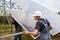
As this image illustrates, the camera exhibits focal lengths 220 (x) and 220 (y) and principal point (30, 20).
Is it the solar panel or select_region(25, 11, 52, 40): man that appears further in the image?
the solar panel

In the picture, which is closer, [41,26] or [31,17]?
[41,26]

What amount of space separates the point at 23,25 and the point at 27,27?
0.41ft

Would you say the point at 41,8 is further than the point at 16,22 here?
Yes

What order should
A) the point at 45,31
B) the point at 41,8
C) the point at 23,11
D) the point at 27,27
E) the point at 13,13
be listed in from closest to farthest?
the point at 45,31 < the point at 27,27 < the point at 13,13 < the point at 23,11 < the point at 41,8

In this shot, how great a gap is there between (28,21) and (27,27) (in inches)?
16.0

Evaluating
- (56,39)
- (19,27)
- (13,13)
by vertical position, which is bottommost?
(56,39)

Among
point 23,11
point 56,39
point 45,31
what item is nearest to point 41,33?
point 45,31

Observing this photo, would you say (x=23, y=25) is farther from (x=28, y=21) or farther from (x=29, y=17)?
(x=29, y=17)

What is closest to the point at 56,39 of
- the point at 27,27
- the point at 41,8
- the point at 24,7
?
A: the point at 41,8

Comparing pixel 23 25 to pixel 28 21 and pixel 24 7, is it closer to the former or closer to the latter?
pixel 28 21

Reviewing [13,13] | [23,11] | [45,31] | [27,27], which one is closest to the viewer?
[45,31]

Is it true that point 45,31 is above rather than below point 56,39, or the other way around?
above

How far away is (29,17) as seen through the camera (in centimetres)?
688

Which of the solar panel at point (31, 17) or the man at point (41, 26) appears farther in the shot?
the solar panel at point (31, 17)
